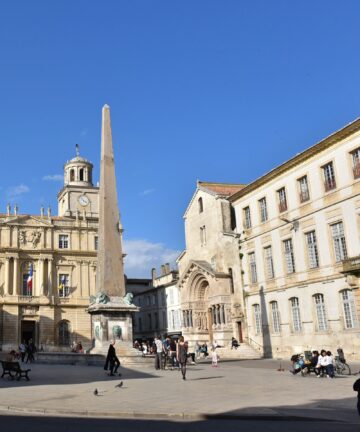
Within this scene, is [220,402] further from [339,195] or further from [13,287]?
[13,287]

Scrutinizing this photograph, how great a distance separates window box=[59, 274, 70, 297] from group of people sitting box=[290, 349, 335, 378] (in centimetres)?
3963

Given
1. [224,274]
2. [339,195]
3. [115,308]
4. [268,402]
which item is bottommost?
[268,402]

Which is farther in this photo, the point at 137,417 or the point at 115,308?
the point at 115,308

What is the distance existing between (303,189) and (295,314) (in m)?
7.39

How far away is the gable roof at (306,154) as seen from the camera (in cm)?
2674

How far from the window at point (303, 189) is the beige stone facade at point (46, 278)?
29.7 metres

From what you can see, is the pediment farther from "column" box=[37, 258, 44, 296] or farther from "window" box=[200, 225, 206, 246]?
"window" box=[200, 225, 206, 246]

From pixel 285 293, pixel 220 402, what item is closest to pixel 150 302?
pixel 285 293

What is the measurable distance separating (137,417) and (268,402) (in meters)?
3.22

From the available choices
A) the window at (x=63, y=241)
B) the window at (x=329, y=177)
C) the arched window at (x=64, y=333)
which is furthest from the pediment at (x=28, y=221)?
the window at (x=329, y=177)

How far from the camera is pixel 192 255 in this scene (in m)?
43.8

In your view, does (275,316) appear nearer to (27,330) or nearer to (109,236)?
(109,236)


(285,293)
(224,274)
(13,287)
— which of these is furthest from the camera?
(13,287)

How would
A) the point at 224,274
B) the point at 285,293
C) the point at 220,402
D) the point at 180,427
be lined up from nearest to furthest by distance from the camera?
the point at 180,427
the point at 220,402
the point at 285,293
the point at 224,274
